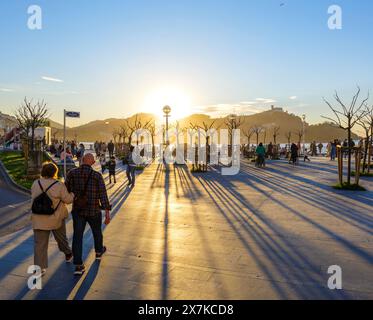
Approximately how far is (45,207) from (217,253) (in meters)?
2.79

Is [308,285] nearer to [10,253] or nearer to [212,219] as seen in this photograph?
[212,219]

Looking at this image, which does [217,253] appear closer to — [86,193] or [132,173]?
[86,193]

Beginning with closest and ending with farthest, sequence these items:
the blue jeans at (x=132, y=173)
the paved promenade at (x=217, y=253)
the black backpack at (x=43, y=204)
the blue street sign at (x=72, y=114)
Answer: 1. the paved promenade at (x=217, y=253)
2. the black backpack at (x=43, y=204)
3. the blue street sign at (x=72, y=114)
4. the blue jeans at (x=132, y=173)

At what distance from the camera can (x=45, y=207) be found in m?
5.09

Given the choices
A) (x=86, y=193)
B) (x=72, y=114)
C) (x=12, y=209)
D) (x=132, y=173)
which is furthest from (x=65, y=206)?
(x=132, y=173)

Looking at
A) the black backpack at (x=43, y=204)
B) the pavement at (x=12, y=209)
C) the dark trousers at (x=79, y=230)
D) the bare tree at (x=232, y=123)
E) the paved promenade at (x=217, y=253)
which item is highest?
the bare tree at (x=232, y=123)

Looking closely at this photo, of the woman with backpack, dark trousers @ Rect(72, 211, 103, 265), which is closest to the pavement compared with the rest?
the woman with backpack

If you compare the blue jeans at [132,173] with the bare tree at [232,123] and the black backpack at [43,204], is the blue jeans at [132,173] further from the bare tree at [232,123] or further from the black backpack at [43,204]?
the bare tree at [232,123]

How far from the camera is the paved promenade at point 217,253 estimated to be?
469 cm

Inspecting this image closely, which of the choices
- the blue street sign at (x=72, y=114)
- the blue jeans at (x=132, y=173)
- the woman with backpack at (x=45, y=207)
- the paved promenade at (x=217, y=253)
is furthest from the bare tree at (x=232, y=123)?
the woman with backpack at (x=45, y=207)

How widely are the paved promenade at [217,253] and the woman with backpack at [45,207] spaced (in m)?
0.41

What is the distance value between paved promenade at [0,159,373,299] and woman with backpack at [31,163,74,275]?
408mm

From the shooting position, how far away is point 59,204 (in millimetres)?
5262
